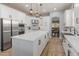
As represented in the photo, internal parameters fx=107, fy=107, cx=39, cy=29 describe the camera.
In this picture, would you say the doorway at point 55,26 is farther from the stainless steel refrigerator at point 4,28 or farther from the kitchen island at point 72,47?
the stainless steel refrigerator at point 4,28

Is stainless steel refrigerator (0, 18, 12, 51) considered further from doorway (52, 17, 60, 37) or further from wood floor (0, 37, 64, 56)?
doorway (52, 17, 60, 37)

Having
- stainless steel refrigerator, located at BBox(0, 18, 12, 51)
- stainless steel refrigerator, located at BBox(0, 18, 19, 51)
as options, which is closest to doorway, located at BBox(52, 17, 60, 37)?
stainless steel refrigerator, located at BBox(0, 18, 19, 51)

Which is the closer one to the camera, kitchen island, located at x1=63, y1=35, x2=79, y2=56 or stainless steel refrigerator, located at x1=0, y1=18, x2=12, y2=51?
kitchen island, located at x1=63, y1=35, x2=79, y2=56

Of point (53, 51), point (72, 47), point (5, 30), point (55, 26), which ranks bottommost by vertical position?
point (53, 51)

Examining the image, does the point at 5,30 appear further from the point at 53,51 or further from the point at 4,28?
the point at 53,51

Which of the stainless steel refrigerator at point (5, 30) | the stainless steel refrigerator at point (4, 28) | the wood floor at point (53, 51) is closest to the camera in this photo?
the wood floor at point (53, 51)

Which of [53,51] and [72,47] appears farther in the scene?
[53,51]

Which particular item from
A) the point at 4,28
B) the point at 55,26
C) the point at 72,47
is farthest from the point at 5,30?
the point at 72,47

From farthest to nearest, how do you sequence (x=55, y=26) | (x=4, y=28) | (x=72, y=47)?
(x=4, y=28), (x=55, y=26), (x=72, y=47)

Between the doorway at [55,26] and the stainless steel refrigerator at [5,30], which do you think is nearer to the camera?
the doorway at [55,26]

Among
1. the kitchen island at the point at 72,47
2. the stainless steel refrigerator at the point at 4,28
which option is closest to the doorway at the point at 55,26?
the kitchen island at the point at 72,47

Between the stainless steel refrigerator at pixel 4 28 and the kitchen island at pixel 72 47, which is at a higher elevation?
the stainless steel refrigerator at pixel 4 28

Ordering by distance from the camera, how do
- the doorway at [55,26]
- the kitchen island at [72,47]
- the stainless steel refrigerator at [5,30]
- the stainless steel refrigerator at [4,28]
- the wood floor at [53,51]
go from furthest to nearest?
1. the stainless steel refrigerator at [4,28]
2. the stainless steel refrigerator at [5,30]
3. the wood floor at [53,51]
4. the doorway at [55,26]
5. the kitchen island at [72,47]

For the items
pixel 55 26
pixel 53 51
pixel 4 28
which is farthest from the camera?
pixel 4 28
